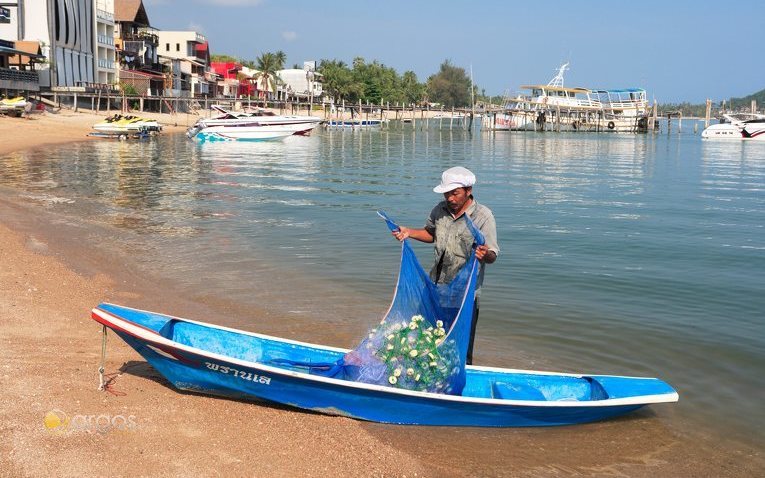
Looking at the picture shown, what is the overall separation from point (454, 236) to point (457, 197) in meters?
0.38

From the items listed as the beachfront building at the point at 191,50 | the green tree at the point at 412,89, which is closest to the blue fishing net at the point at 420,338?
the beachfront building at the point at 191,50

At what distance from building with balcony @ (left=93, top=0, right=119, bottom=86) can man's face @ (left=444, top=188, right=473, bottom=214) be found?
6814 centimetres

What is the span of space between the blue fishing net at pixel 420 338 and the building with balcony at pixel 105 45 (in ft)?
223

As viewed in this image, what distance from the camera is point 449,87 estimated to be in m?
182

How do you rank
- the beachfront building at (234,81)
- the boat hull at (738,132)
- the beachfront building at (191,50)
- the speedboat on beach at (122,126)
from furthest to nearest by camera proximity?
the beachfront building at (234,81) → the beachfront building at (191,50) → the boat hull at (738,132) → the speedboat on beach at (122,126)

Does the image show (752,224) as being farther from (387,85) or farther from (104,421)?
(387,85)

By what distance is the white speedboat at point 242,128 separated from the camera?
50156mm

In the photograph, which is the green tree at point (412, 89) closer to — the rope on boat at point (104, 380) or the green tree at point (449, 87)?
the green tree at point (449, 87)

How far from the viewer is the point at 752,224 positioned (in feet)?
62.3

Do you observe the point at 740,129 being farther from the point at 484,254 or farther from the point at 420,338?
the point at 420,338

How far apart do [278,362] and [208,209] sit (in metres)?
13.5

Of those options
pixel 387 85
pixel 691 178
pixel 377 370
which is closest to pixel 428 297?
pixel 377 370

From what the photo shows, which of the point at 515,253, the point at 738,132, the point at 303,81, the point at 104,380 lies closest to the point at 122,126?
the point at 515,253

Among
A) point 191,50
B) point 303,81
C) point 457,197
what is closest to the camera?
point 457,197
